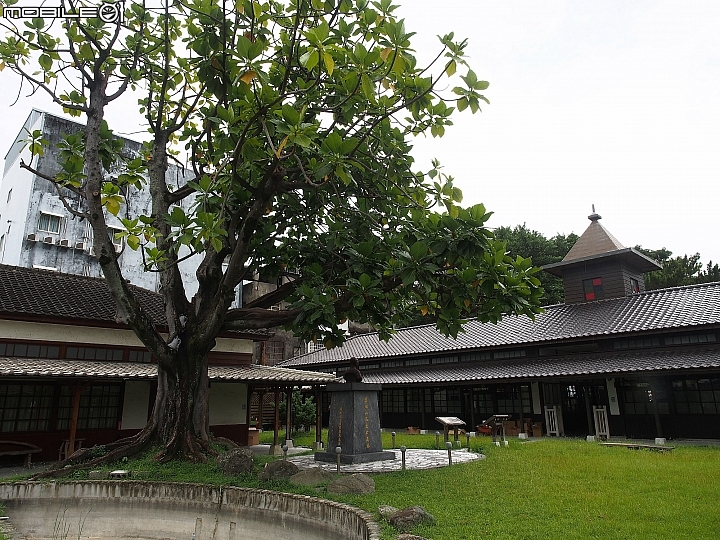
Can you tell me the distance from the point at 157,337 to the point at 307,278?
309 centimetres

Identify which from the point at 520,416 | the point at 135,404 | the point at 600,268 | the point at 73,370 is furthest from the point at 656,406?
the point at 73,370

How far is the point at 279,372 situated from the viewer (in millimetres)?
18375

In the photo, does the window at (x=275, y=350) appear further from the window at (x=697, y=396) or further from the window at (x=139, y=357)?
the window at (x=697, y=396)

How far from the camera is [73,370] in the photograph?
12.7 meters

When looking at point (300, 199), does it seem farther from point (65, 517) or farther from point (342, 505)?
point (65, 517)

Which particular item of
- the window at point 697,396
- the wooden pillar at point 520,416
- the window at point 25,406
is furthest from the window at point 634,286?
the window at point 25,406

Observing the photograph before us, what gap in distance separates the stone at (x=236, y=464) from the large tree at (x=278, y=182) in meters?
1.02

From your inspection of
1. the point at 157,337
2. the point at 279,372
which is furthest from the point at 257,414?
the point at 157,337

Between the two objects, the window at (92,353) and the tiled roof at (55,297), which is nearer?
the tiled roof at (55,297)

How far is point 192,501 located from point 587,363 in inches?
594

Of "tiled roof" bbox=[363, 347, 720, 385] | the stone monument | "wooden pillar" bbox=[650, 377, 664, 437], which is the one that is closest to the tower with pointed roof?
"tiled roof" bbox=[363, 347, 720, 385]

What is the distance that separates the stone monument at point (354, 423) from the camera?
11.7 metres

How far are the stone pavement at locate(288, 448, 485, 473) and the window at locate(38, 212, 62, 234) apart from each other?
17455 mm

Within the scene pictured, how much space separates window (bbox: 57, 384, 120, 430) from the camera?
1458cm
